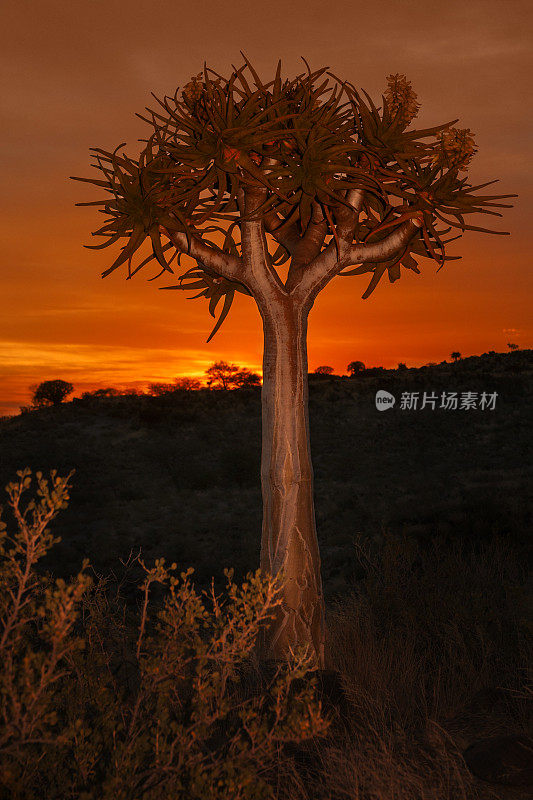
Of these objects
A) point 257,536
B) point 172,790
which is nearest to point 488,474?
point 257,536

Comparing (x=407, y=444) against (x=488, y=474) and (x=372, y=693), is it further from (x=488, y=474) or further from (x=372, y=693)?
(x=372, y=693)

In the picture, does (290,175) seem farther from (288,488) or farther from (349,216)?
(288,488)

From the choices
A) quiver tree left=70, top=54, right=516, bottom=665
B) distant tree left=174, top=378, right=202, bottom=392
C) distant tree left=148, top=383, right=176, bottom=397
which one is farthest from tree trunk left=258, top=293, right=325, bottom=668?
distant tree left=174, top=378, right=202, bottom=392

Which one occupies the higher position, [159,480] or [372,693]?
[372,693]

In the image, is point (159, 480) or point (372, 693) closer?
point (372, 693)

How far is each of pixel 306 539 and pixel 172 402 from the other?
42.4 meters

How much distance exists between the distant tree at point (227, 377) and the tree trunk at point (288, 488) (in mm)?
68999

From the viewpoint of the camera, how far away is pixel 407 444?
3700 cm

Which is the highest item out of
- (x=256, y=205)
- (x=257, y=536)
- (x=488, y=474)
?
(x=256, y=205)

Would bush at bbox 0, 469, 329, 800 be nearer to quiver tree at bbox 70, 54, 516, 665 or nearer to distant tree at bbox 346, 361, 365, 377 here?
quiver tree at bbox 70, 54, 516, 665

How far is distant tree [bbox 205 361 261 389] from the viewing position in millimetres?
Result: 76938

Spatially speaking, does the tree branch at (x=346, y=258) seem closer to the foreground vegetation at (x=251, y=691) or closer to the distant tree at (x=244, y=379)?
the foreground vegetation at (x=251, y=691)

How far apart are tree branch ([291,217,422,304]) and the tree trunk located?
0.72 ft

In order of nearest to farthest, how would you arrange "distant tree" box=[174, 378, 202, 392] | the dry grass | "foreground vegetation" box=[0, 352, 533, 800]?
"foreground vegetation" box=[0, 352, 533, 800], the dry grass, "distant tree" box=[174, 378, 202, 392]
